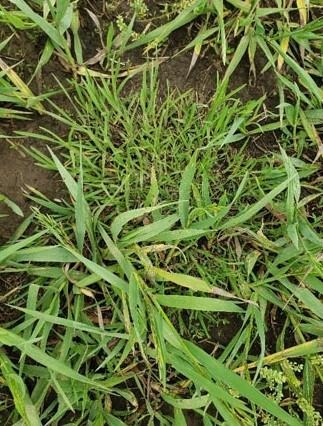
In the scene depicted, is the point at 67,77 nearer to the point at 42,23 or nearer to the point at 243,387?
the point at 42,23

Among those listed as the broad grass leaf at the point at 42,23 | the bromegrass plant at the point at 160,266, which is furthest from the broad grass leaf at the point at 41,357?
the broad grass leaf at the point at 42,23

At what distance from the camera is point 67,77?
192cm

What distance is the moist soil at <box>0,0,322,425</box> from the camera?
186 centimetres

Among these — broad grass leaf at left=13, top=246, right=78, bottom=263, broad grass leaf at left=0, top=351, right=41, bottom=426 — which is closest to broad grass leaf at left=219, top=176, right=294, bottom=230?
broad grass leaf at left=13, top=246, right=78, bottom=263

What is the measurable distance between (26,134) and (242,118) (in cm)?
61

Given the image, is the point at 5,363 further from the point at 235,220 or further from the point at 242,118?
the point at 242,118

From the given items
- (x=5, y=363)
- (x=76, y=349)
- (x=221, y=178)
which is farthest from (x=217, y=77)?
(x=5, y=363)

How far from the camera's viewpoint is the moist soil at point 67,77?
186 cm

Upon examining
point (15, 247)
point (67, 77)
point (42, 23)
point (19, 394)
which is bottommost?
point (19, 394)

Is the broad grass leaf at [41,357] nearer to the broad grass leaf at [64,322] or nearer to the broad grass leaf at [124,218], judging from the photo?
the broad grass leaf at [64,322]

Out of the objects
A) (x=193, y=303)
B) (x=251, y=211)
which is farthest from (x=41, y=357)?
(x=251, y=211)

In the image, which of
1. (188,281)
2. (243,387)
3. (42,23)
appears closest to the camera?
(243,387)

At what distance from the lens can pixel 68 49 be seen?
1.88 meters

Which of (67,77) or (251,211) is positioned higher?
(67,77)
